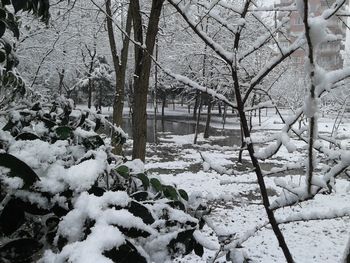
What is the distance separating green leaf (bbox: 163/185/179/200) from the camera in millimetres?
1463

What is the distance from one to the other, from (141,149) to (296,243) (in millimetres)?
2955

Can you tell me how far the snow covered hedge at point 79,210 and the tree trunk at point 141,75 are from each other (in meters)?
2.91

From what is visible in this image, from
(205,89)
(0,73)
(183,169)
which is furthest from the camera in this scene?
(183,169)

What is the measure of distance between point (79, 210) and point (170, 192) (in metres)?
0.69

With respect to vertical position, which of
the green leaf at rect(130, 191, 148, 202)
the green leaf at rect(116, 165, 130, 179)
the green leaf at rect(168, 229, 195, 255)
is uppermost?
the green leaf at rect(116, 165, 130, 179)

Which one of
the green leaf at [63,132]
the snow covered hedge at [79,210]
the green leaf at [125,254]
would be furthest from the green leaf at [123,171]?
the green leaf at [125,254]

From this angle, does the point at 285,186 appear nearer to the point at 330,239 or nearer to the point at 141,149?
the point at 141,149

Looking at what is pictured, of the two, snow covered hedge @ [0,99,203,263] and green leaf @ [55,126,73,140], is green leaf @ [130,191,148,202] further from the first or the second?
green leaf @ [55,126,73,140]

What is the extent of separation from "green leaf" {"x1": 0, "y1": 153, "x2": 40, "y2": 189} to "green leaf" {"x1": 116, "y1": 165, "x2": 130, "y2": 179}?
0.53 m

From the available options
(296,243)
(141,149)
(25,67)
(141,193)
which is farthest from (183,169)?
(141,193)

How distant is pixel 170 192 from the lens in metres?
1.47

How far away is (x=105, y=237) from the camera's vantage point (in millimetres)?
674

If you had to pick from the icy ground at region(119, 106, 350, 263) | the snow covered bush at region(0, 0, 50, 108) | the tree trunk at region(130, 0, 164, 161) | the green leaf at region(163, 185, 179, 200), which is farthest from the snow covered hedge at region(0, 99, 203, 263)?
the tree trunk at region(130, 0, 164, 161)

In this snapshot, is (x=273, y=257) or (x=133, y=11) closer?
(x=133, y=11)
